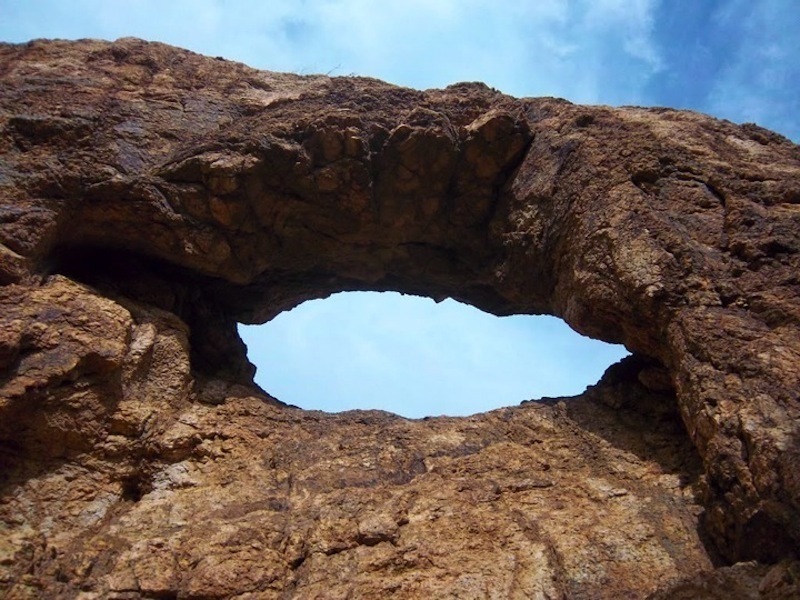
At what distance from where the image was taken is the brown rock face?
5.91 meters

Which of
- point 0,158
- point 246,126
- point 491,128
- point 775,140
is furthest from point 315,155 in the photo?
point 775,140

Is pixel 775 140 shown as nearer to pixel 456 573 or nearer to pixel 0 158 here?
pixel 456 573

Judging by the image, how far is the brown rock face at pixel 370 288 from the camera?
591 centimetres

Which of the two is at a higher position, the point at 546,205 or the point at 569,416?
the point at 546,205

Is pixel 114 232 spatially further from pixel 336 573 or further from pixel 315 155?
pixel 336 573

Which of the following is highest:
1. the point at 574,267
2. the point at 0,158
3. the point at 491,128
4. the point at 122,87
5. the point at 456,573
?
the point at 122,87

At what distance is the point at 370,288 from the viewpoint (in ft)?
36.7

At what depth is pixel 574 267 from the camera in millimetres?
8195

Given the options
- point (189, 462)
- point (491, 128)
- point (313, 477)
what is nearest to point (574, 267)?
point (491, 128)

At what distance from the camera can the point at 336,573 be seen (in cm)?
602

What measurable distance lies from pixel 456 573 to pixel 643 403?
3.32m

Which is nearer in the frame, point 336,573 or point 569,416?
point 336,573

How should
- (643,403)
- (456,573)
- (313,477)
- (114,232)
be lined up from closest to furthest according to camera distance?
(456,573)
(313,477)
(643,403)
(114,232)

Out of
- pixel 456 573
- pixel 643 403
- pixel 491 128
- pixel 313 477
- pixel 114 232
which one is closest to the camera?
pixel 456 573
